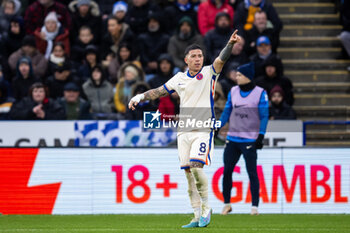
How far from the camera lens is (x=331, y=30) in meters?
19.2

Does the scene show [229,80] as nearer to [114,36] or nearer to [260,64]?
[260,64]

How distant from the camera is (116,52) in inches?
688

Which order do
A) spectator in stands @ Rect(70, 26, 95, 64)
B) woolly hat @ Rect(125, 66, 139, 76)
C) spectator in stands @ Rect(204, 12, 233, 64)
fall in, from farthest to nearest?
spectator in stands @ Rect(70, 26, 95, 64), spectator in stands @ Rect(204, 12, 233, 64), woolly hat @ Rect(125, 66, 139, 76)

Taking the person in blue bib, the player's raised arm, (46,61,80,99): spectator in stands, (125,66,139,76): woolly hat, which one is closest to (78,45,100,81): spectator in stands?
(46,61,80,99): spectator in stands

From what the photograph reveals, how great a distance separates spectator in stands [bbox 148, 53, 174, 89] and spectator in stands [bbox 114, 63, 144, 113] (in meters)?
0.31

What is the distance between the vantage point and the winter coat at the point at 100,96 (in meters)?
15.8

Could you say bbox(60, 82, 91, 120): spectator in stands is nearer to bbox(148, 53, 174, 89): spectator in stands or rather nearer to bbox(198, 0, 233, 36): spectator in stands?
bbox(148, 53, 174, 89): spectator in stands

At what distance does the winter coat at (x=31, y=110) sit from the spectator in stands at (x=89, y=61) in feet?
6.40

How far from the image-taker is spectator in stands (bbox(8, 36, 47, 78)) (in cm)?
1698

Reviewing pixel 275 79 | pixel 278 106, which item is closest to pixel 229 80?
pixel 275 79

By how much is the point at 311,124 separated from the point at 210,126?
212 inches

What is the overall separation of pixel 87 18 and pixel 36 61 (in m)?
1.85

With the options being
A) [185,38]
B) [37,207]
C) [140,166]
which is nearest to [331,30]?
[185,38]

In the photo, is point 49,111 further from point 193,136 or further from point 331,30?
point 331,30
